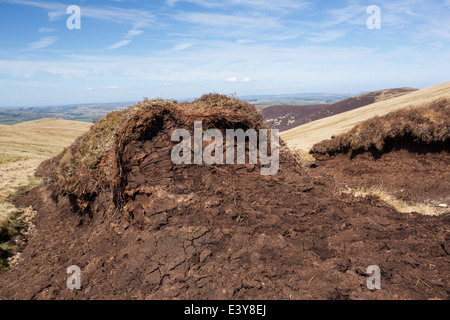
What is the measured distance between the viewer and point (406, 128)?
37.5 ft

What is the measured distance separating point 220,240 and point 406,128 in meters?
11.2

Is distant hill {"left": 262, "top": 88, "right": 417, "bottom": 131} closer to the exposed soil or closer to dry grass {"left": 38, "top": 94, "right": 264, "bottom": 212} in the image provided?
dry grass {"left": 38, "top": 94, "right": 264, "bottom": 212}

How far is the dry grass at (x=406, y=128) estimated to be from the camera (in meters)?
10.7

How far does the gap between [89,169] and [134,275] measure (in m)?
4.52

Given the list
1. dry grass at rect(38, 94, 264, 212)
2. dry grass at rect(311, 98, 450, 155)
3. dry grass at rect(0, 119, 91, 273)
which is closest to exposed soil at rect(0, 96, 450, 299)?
dry grass at rect(38, 94, 264, 212)

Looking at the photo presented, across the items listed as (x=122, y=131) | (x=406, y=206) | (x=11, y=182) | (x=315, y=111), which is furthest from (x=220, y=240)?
(x=315, y=111)

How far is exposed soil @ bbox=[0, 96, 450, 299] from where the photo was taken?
4.27 meters

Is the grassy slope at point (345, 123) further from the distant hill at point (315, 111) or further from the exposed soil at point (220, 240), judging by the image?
the distant hill at point (315, 111)

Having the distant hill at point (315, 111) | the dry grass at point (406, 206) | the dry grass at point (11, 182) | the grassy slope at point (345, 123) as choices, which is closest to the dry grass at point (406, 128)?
the dry grass at point (406, 206)

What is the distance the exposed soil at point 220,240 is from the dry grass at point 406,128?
20.8 ft

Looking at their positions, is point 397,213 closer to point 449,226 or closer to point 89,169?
point 449,226

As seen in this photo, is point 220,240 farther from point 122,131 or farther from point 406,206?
point 406,206

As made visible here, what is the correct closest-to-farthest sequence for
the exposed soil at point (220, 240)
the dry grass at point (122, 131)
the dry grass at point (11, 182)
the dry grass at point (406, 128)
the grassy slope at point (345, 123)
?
1. the exposed soil at point (220, 240)
2. the dry grass at point (122, 131)
3. the dry grass at point (11, 182)
4. the dry grass at point (406, 128)
5. the grassy slope at point (345, 123)

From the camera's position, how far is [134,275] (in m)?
4.73
